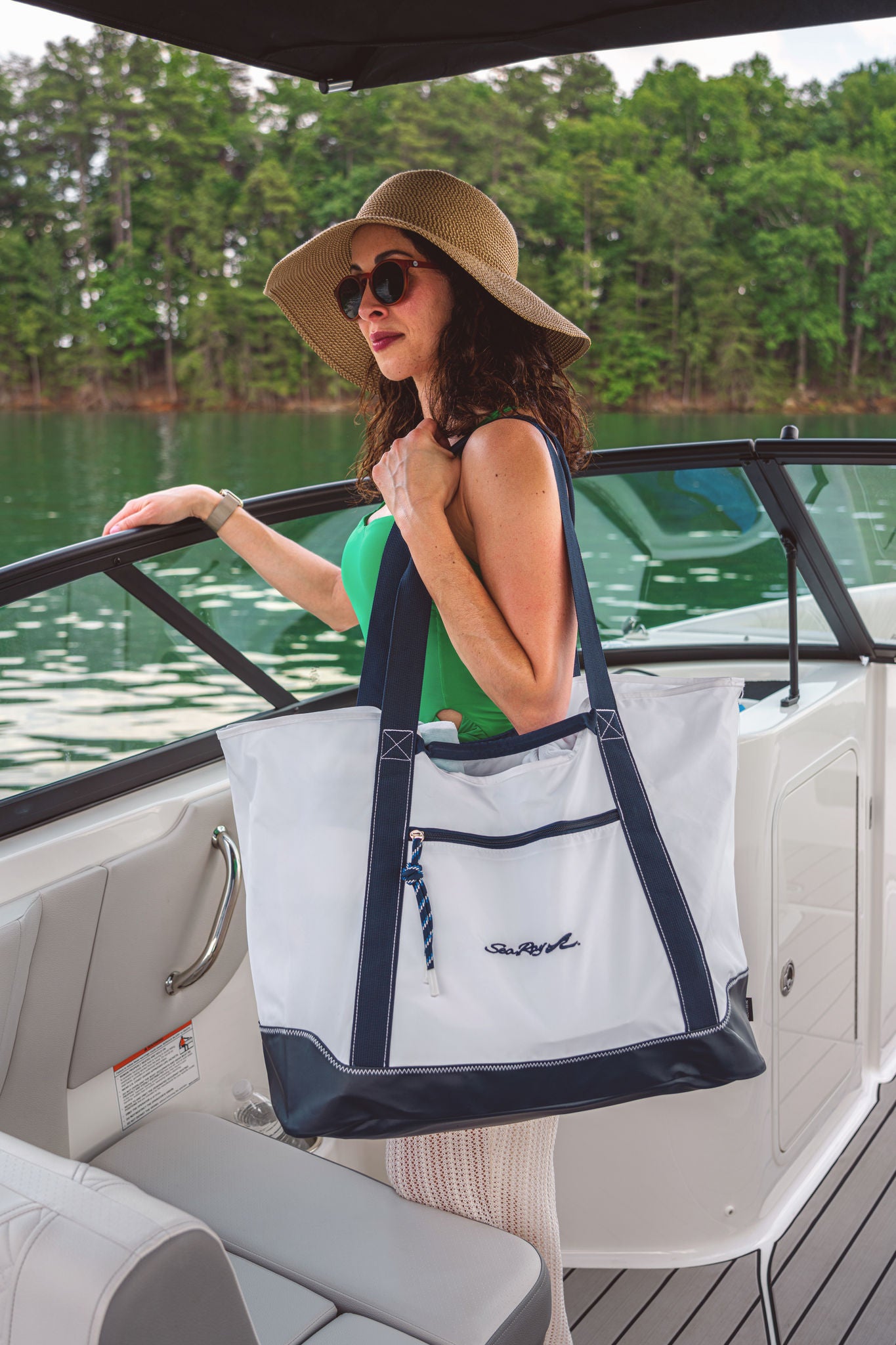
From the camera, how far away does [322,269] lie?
1492mm

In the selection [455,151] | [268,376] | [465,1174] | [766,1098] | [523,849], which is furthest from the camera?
[455,151]

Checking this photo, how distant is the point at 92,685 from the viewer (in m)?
1.84

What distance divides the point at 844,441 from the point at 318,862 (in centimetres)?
143

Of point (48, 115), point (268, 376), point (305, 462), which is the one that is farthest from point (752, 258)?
point (48, 115)

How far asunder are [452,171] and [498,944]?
32.0 meters

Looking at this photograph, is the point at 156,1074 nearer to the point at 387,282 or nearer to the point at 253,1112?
the point at 253,1112

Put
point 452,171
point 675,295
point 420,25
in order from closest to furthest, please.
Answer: point 420,25 → point 452,171 → point 675,295

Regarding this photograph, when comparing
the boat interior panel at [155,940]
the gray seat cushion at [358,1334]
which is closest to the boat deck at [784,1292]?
the gray seat cushion at [358,1334]

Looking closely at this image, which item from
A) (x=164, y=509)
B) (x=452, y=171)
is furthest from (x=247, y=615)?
(x=452, y=171)

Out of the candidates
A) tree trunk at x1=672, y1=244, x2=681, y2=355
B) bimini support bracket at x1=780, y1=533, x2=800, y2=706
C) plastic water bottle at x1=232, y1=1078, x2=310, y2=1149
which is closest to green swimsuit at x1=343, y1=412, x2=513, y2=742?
plastic water bottle at x1=232, y1=1078, x2=310, y2=1149

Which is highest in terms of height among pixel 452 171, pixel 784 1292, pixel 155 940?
pixel 452 171

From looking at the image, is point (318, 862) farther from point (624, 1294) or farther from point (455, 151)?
point (455, 151)

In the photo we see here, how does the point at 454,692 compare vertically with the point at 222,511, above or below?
below

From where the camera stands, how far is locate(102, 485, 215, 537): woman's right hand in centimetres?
152
